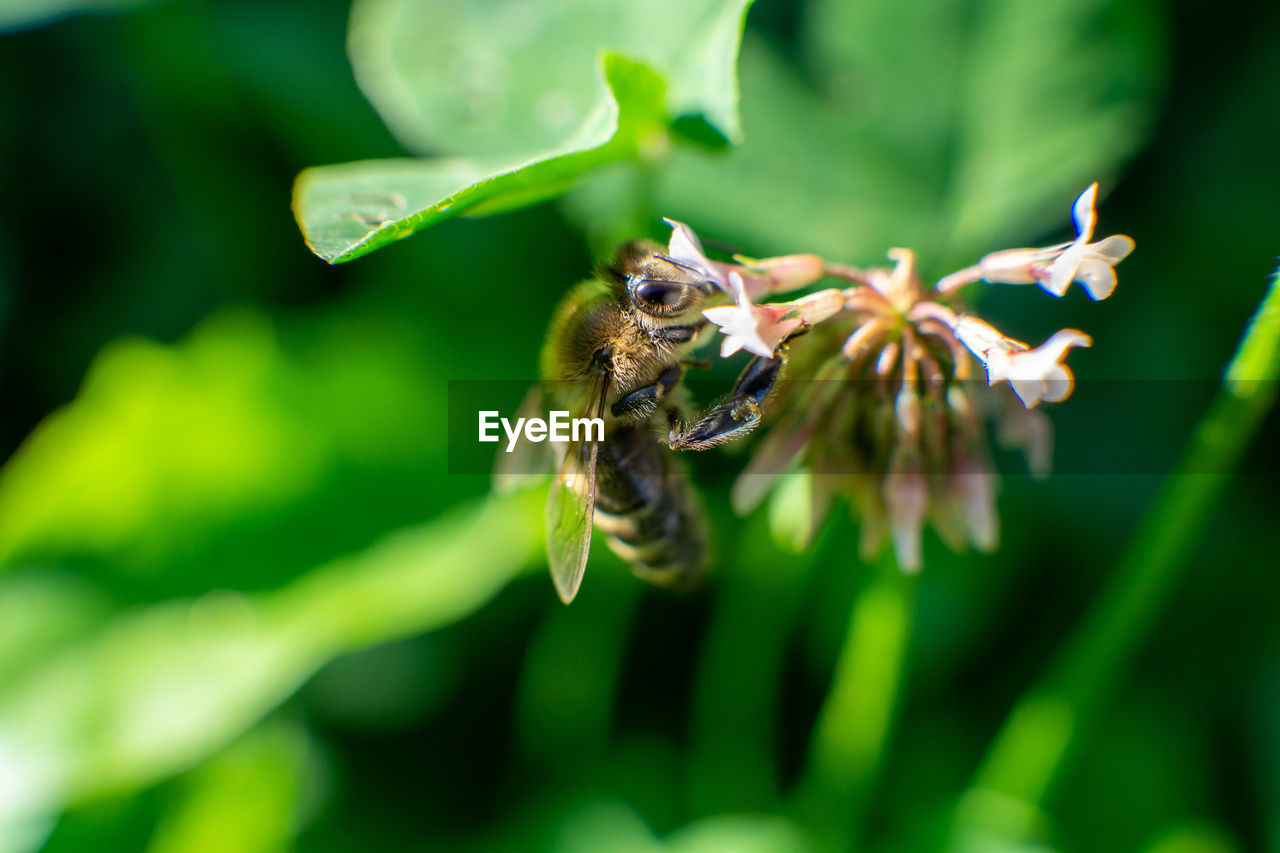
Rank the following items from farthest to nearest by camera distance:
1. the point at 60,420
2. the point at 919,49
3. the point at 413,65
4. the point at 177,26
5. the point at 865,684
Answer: the point at 177,26 → the point at 60,420 → the point at 919,49 → the point at 413,65 → the point at 865,684

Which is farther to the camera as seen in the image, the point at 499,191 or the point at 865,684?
the point at 865,684

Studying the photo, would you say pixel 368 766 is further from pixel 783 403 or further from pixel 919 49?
pixel 919 49

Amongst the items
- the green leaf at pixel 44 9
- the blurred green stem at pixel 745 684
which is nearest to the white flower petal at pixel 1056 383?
the blurred green stem at pixel 745 684

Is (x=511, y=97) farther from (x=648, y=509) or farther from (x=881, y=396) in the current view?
(x=881, y=396)

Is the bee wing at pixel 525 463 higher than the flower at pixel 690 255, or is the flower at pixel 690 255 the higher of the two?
the flower at pixel 690 255

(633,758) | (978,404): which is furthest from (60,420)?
(978,404)

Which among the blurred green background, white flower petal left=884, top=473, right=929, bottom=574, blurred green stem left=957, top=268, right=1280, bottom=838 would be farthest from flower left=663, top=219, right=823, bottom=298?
the blurred green background

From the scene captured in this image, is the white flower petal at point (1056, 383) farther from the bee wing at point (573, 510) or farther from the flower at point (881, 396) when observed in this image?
the bee wing at point (573, 510)
